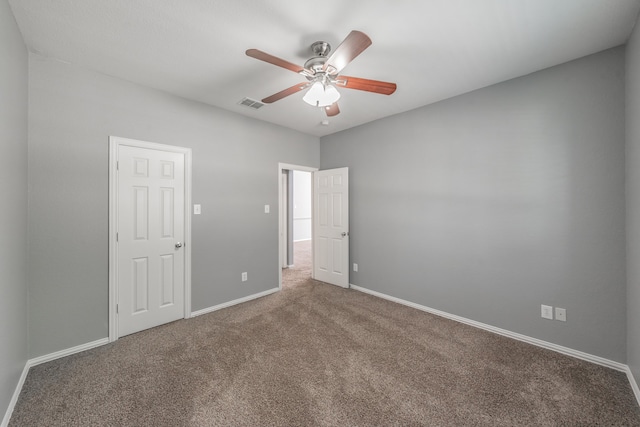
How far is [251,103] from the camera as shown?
3.06 metres

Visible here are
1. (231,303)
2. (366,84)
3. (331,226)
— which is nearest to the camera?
(366,84)

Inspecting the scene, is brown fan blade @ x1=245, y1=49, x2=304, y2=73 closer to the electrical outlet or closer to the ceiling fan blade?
the ceiling fan blade

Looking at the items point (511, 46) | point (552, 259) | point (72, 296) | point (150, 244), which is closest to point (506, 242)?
point (552, 259)

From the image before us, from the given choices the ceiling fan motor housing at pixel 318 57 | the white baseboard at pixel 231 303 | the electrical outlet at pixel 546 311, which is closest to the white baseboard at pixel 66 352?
the white baseboard at pixel 231 303

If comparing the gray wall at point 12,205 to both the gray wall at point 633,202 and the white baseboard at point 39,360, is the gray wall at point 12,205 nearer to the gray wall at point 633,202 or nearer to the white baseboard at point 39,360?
the white baseboard at point 39,360

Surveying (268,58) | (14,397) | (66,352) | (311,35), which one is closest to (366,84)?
(311,35)

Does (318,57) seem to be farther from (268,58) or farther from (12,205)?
(12,205)

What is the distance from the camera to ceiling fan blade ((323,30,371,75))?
141cm

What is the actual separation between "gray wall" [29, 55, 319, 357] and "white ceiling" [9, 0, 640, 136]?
25 centimetres

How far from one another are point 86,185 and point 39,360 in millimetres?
1532

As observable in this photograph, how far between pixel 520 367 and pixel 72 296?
3970mm

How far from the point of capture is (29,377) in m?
1.93

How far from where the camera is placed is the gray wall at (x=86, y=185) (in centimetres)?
211

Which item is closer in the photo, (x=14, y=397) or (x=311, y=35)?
(x=14, y=397)
